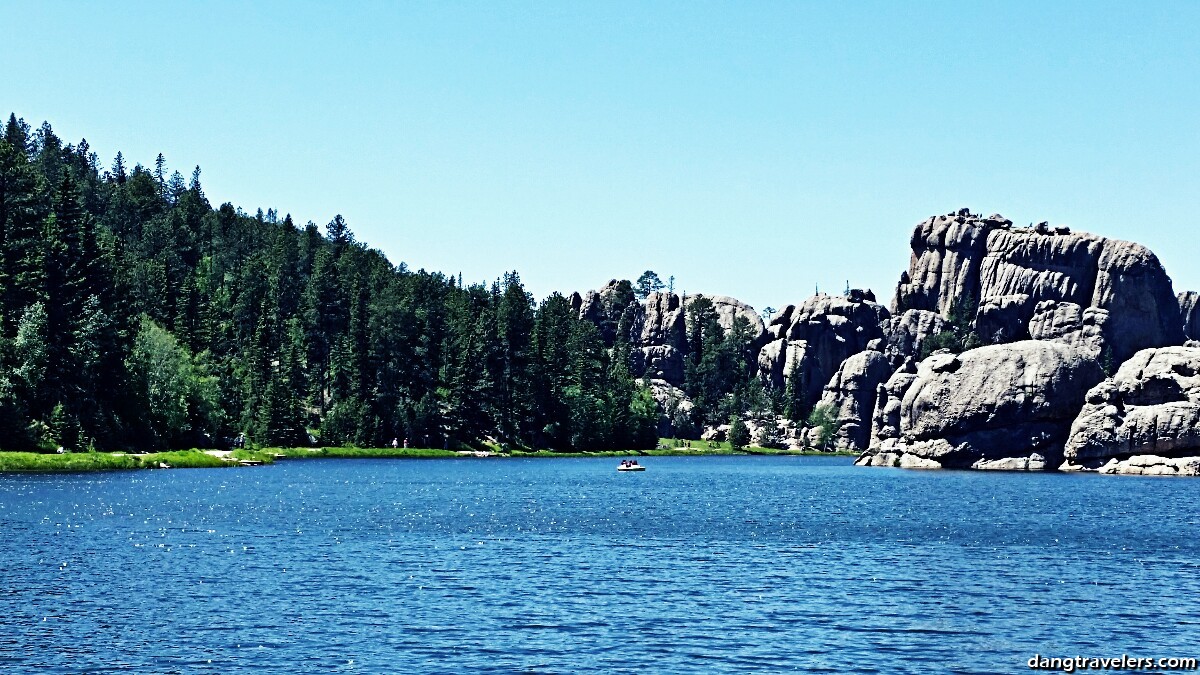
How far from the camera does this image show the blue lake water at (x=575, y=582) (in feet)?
126

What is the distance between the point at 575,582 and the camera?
53.1m

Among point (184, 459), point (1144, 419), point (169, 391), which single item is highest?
point (169, 391)

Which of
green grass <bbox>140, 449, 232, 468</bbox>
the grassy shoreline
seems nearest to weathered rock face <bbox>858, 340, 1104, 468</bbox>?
the grassy shoreline

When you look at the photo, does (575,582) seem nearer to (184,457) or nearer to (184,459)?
(184,459)

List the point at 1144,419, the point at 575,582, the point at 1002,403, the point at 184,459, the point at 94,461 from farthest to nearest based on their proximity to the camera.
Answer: the point at 1002,403, the point at 1144,419, the point at 184,459, the point at 94,461, the point at 575,582

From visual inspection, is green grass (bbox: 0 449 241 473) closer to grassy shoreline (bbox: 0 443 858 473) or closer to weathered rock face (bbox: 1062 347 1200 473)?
grassy shoreline (bbox: 0 443 858 473)

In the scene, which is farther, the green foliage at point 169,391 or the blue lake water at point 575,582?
the green foliage at point 169,391

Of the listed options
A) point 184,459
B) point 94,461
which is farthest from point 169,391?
point 94,461

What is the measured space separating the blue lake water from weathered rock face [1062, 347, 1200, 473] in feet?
133

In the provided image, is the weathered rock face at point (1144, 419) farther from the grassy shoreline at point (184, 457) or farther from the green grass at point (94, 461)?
the green grass at point (94, 461)

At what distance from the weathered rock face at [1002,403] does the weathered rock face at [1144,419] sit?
350 cm

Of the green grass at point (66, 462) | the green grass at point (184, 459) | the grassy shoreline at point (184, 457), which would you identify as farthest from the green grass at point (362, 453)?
the green grass at point (66, 462)

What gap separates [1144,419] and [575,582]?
352ft

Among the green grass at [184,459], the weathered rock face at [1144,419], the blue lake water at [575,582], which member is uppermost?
the weathered rock face at [1144,419]
